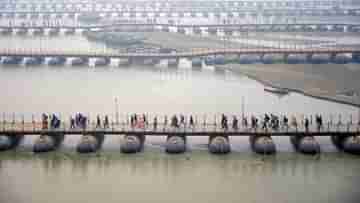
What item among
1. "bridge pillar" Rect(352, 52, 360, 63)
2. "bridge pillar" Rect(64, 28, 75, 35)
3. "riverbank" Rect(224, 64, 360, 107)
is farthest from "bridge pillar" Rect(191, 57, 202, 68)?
"bridge pillar" Rect(64, 28, 75, 35)

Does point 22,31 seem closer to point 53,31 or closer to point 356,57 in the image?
point 53,31

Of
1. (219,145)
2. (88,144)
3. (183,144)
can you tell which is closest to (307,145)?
(219,145)

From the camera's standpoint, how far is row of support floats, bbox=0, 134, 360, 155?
79.3ft

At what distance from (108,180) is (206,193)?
11.7ft

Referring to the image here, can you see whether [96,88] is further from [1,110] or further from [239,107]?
[239,107]

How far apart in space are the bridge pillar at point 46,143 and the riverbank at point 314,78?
46.1ft

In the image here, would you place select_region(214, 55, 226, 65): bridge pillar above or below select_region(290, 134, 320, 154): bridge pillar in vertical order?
above

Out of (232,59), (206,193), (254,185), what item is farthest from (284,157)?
(232,59)

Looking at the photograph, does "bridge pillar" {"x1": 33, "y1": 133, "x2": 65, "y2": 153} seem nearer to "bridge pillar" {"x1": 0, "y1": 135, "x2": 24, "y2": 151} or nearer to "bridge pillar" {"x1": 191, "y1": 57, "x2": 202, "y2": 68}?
"bridge pillar" {"x1": 0, "y1": 135, "x2": 24, "y2": 151}

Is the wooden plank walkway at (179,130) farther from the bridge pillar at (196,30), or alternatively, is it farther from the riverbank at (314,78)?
the bridge pillar at (196,30)

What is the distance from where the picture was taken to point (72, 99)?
1276 inches

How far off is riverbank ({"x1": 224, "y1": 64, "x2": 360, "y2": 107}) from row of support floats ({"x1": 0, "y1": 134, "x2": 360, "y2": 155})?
262 inches

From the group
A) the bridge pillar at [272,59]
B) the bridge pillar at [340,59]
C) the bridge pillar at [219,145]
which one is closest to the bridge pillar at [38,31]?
the bridge pillar at [272,59]

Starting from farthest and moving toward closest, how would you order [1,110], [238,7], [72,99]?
[238,7] → [72,99] → [1,110]
